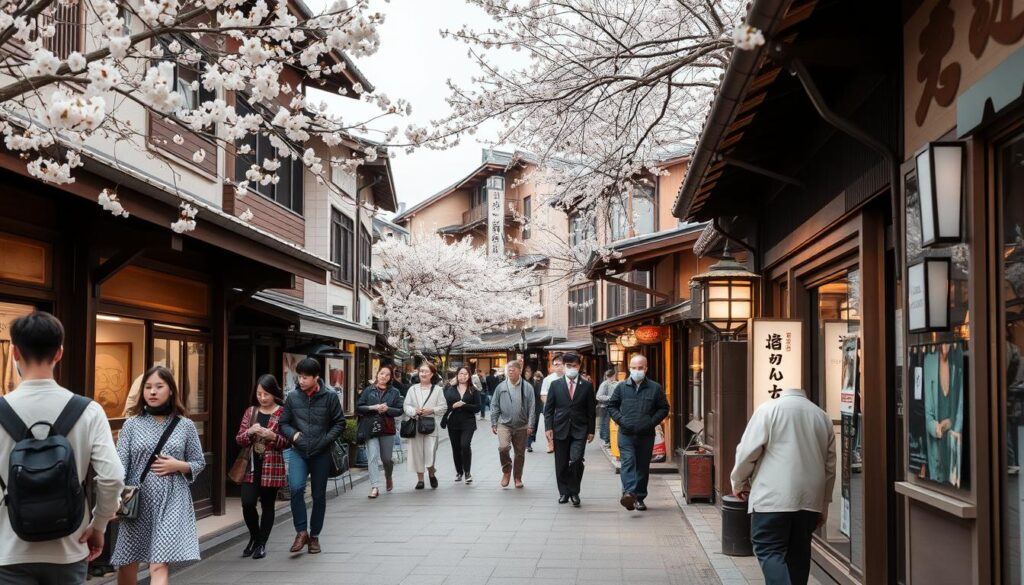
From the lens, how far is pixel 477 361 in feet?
237

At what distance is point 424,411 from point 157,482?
8.85 m

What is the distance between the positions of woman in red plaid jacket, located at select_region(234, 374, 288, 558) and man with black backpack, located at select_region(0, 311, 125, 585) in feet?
16.8

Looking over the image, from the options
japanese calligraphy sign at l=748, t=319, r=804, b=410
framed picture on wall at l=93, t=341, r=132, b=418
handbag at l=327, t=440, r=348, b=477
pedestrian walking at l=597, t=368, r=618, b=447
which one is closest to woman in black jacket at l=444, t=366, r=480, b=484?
handbag at l=327, t=440, r=348, b=477

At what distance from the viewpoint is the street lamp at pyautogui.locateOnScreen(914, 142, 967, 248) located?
4.98 m

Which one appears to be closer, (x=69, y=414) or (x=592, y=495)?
(x=69, y=414)

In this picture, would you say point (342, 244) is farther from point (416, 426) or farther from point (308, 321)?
point (416, 426)

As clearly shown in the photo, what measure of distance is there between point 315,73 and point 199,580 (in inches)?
187

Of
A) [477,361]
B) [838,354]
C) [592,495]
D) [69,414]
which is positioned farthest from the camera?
[477,361]

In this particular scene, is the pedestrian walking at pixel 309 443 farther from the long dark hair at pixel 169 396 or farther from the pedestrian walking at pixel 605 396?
the pedestrian walking at pixel 605 396

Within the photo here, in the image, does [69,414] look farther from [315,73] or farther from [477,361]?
[477,361]

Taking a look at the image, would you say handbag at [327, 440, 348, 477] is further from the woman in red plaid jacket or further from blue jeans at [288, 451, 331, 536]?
the woman in red plaid jacket

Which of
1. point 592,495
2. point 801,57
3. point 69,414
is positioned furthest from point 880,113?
point 592,495

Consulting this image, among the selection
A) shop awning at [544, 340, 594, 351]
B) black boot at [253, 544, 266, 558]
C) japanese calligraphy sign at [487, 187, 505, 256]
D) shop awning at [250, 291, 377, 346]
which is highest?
japanese calligraphy sign at [487, 187, 505, 256]

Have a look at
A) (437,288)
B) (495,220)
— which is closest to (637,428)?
(437,288)
